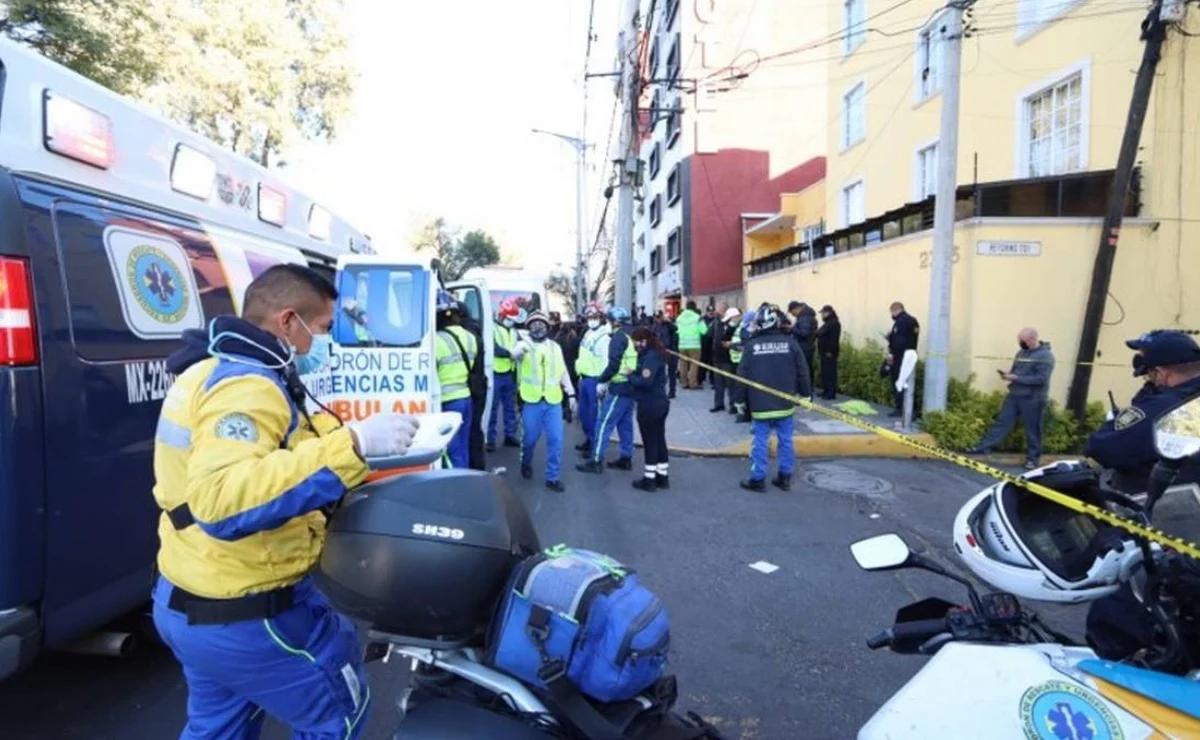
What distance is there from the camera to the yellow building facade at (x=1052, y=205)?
369 inches

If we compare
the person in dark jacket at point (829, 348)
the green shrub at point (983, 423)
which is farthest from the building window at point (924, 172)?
the green shrub at point (983, 423)

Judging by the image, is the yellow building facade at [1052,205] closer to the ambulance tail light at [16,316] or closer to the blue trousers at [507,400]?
the blue trousers at [507,400]

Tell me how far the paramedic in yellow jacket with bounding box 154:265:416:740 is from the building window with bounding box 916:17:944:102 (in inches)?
582

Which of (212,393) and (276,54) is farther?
(276,54)

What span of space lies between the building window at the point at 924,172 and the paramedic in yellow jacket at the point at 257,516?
1476 centimetres

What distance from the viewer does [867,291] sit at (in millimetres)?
12531

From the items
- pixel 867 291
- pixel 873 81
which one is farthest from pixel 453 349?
pixel 873 81

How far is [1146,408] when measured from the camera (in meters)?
2.97

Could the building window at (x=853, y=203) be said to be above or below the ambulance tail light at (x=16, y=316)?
above

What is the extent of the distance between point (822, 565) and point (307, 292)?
414cm

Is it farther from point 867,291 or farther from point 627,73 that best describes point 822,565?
point 627,73

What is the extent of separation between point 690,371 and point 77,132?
13016mm

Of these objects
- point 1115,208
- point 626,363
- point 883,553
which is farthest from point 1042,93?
point 883,553

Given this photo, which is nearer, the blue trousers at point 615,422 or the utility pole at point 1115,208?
the blue trousers at point 615,422
